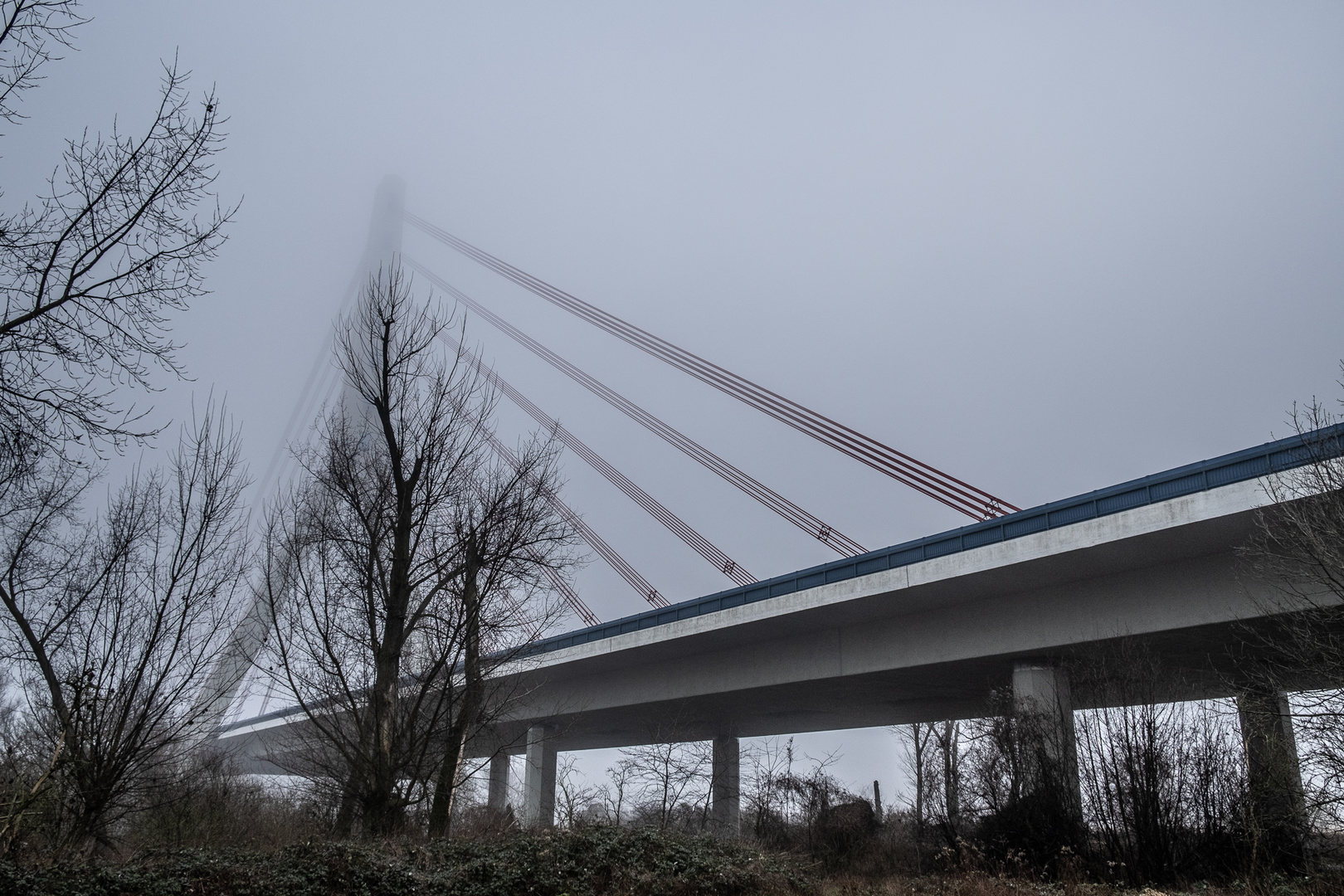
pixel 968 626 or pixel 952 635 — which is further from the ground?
pixel 968 626

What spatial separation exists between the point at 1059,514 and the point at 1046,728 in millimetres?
4614

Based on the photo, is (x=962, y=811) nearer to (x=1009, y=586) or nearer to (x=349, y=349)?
Result: (x=1009, y=586)

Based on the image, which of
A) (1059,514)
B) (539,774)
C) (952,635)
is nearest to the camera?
(1059,514)

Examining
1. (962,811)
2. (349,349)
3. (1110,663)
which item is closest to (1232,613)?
(1110,663)

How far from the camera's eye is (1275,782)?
14492mm

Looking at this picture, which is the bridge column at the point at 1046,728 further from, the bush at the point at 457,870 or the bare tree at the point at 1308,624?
the bush at the point at 457,870

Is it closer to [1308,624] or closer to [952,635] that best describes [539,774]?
[952,635]

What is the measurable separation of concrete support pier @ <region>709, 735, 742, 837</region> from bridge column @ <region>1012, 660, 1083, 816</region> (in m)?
9.96

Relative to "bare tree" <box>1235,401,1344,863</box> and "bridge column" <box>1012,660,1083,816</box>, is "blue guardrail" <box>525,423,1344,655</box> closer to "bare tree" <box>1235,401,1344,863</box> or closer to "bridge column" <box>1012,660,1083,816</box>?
"bare tree" <box>1235,401,1344,863</box>

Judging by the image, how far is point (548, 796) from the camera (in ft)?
119

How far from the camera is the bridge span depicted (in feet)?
55.9

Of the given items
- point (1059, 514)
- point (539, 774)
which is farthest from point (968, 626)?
point (539, 774)

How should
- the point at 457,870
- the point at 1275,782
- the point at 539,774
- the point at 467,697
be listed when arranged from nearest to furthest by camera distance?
the point at 457,870, the point at 467,697, the point at 1275,782, the point at 539,774

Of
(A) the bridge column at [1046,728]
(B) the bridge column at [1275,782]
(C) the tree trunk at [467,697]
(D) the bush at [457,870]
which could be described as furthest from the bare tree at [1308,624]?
(C) the tree trunk at [467,697]
